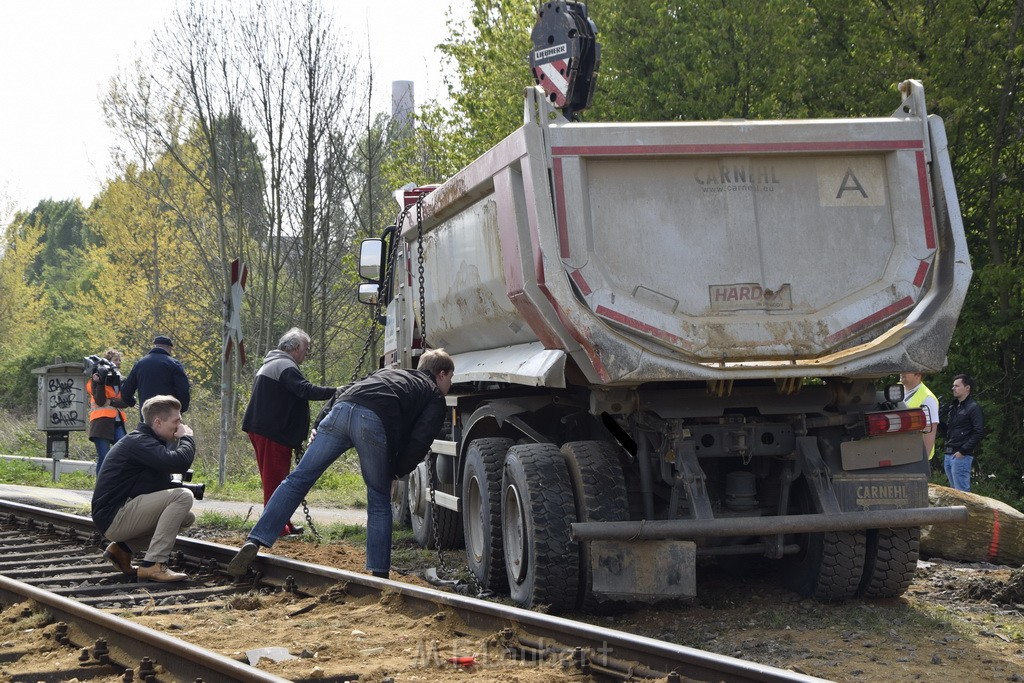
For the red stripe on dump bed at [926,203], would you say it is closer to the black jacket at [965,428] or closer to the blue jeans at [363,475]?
the blue jeans at [363,475]

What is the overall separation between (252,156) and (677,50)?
9603 mm

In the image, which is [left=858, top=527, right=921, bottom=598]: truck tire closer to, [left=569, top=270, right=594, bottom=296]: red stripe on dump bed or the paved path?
[left=569, top=270, right=594, bottom=296]: red stripe on dump bed

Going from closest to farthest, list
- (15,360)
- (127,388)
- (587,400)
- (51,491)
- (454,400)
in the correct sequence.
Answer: (587,400) → (454,400) → (127,388) → (51,491) → (15,360)

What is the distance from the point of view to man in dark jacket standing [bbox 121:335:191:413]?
12.9m

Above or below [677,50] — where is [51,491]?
below

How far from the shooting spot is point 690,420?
7113mm

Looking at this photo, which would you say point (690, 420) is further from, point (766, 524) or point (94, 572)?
point (94, 572)

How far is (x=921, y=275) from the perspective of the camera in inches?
278

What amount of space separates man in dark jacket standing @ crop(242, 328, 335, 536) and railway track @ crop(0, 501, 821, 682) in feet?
5.02

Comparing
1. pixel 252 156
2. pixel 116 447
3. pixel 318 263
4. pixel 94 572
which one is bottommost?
pixel 94 572

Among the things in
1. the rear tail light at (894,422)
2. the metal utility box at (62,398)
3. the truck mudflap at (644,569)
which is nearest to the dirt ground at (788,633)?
the truck mudflap at (644,569)

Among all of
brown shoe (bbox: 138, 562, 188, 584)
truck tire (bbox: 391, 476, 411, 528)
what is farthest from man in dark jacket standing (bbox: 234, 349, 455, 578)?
truck tire (bbox: 391, 476, 411, 528)

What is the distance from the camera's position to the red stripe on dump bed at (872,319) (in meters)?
6.96

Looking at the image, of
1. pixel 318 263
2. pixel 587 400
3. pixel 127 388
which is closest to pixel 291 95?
pixel 318 263
